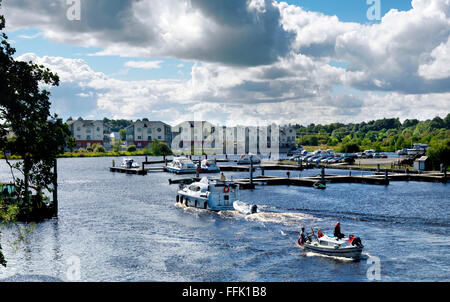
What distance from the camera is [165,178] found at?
110 meters

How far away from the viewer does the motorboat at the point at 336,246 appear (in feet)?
120

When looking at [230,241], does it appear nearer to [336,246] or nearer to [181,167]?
[336,246]

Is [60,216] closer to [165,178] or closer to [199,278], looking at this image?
[199,278]

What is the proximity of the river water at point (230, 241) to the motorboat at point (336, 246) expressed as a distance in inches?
24.1

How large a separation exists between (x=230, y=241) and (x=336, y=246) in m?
10.7

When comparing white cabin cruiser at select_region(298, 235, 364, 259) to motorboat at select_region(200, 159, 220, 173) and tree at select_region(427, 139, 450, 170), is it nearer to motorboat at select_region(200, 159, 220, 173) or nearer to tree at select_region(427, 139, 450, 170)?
tree at select_region(427, 139, 450, 170)

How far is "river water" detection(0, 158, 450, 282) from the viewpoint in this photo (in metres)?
33.8

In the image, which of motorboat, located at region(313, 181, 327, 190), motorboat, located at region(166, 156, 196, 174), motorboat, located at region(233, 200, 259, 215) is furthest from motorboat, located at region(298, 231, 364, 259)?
motorboat, located at region(166, 156, 196, 174)

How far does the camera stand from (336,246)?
123 ft

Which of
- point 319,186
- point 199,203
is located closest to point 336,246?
point 199,203

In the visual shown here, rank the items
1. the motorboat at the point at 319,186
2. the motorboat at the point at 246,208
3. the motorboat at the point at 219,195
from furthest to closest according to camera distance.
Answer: the motorboat at the point at 319,186
the motorboat at the point at 219,195
the motorboat at the point at 246,208

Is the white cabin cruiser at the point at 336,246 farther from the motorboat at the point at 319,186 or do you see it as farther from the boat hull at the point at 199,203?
the motorboat at the point at 319,186

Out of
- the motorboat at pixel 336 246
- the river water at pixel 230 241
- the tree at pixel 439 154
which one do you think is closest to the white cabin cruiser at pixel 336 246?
the motorboat at pixel 336 246

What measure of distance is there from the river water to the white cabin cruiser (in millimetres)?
609
